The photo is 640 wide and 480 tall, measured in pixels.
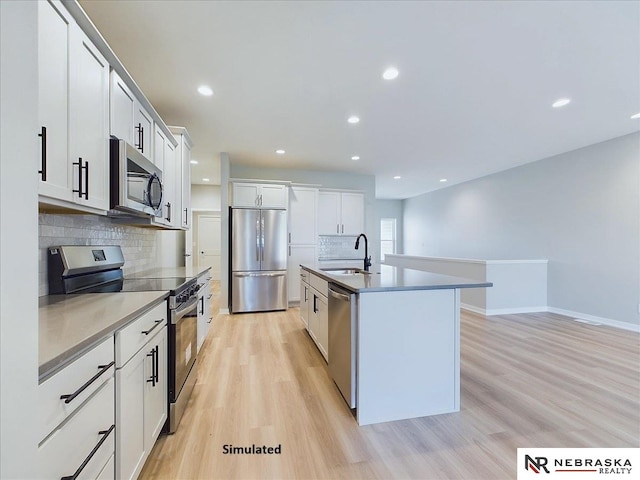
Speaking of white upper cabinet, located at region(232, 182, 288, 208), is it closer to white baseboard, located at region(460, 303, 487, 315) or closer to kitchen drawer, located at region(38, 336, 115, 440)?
white baseboard, located at region(460, 303, 487, 315)

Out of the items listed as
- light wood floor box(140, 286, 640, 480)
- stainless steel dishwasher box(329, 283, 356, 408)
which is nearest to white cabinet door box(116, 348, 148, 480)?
light wood floor box(140, 286, 640, 480)

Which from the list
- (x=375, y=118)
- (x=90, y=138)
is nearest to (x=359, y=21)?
(x=375, y=118)

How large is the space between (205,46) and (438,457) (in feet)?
10.4

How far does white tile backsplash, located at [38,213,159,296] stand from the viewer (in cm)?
154

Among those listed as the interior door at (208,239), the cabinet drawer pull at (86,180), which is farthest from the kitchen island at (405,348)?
the interior door at (208,239)

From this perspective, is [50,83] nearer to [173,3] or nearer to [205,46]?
[173,3]

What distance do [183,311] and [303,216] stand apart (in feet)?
11.8

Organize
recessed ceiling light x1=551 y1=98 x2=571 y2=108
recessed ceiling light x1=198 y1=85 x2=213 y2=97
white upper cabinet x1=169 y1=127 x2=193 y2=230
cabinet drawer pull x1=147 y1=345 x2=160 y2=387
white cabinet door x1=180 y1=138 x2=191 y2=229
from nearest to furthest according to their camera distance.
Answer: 1. cabinet drawer pull x1=147 y1=345 x2=160 y2=387
2. recessed ceiling light x1=198 y1=85 x2=213 y2=97
3. recessed ceiling light x1=551 y1=98 x2=571 y2=108
4. white upper cabinet x1=169 y1=127 x2=193 y2=230
5. white cabinet door x1=180 y1=138 x2=191 y2=229

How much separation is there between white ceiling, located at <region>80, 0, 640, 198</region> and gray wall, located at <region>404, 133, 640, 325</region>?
0.48 metres

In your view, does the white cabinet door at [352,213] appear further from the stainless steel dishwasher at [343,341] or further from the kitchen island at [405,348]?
the kitchen island at [405,348]

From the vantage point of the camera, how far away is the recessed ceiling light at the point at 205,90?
2.69m

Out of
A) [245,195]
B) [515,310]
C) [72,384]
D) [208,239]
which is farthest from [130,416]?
[208,239]

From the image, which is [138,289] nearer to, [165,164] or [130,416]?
[130,416]

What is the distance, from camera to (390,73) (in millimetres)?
2443
